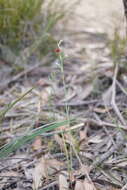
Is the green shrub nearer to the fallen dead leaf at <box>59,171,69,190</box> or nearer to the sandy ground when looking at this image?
the sandy ground

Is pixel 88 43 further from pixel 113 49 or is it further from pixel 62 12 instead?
pixel 113 49

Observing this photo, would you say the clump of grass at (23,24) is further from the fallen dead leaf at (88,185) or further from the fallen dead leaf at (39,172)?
the fallen dead leaf at (88,185)

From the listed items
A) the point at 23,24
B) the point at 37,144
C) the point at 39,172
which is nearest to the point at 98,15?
the point at 23,24

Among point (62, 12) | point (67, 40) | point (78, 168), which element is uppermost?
point (62, 12)

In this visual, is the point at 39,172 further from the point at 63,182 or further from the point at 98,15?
the point at 98,15

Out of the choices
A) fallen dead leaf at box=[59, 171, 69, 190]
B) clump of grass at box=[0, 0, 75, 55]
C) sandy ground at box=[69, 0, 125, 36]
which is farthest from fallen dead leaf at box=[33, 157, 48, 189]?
sandy ground at box=[69, 0, 125, 36]

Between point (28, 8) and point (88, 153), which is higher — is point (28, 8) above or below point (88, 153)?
above

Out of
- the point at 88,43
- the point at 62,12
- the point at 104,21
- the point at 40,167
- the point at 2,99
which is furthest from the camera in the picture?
the point at 104,21

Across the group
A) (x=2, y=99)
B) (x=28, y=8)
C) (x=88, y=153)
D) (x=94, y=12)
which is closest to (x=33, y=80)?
(x=2, y=99)
